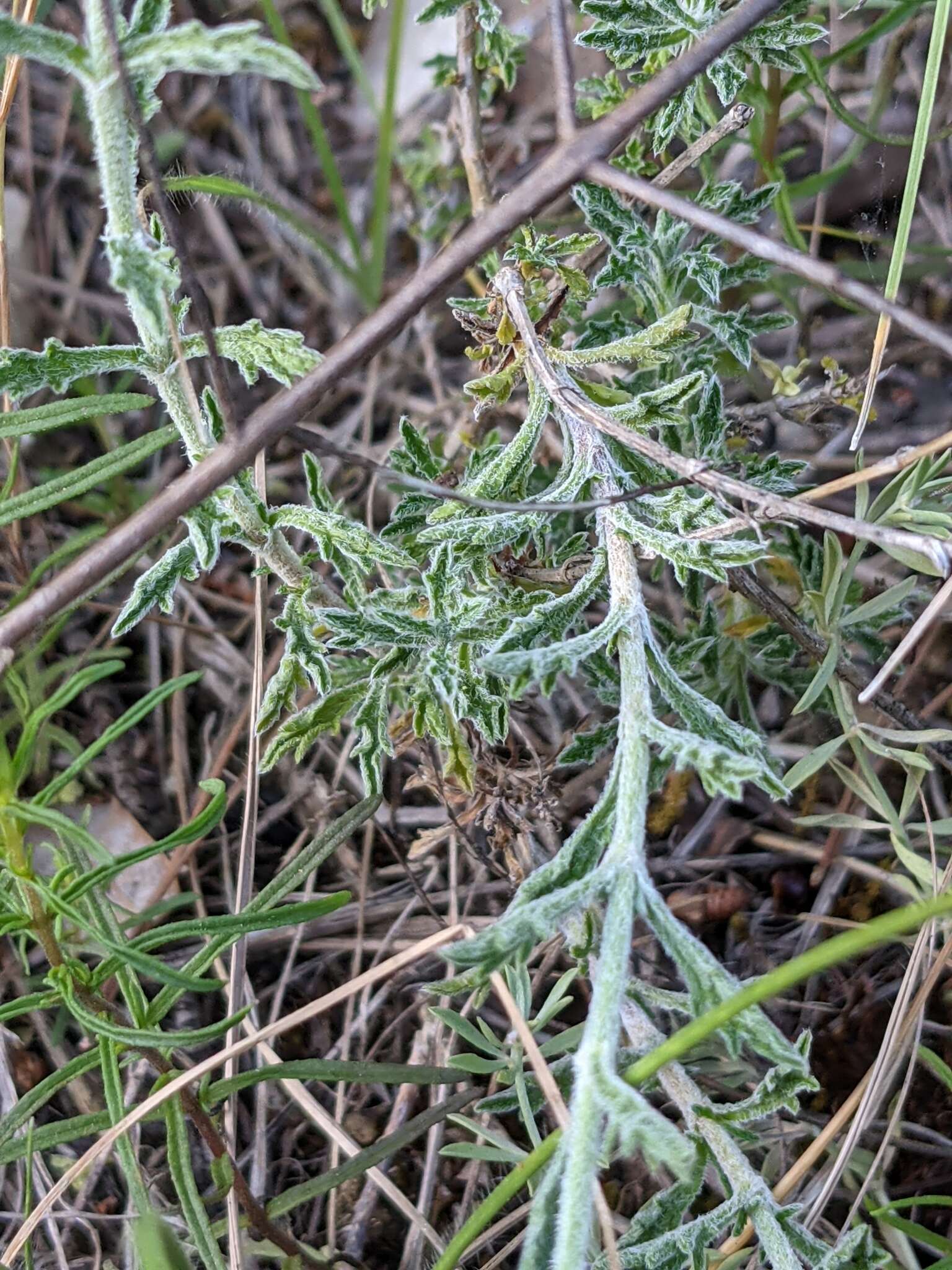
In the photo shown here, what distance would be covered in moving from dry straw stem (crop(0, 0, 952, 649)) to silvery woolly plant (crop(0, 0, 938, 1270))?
113 mm

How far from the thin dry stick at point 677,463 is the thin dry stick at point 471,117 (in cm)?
56

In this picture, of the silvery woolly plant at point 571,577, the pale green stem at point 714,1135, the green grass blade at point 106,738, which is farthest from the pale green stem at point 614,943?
the green grass blade at point 106,738

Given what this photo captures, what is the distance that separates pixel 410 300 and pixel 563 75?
0.46m

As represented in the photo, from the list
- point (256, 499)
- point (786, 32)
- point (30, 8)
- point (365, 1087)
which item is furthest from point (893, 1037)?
point (30, 8)

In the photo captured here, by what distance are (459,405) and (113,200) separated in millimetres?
1693

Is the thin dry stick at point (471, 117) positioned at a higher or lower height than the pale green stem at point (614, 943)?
higher

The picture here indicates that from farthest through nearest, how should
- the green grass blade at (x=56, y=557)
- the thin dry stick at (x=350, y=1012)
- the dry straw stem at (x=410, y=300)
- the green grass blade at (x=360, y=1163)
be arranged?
the green grass blade at (x=56, y=557) → the thin dry stick at (x=350, y=1012) → the green grass blade at (x=360, y=1163) → the dry straw stem at (x=410, y=300)

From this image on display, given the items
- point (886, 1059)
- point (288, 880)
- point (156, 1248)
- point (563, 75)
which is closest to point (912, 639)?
point (886, 1059)

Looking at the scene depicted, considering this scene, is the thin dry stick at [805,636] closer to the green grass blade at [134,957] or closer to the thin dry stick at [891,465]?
the thin dry stick at [891,465]

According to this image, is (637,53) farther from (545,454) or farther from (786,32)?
(545,454)

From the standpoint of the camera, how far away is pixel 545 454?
3000 millimetres

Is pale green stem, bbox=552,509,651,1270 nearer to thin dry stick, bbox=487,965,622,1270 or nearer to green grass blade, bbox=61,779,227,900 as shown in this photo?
thin dry stick, bbox=487,965,622,1270

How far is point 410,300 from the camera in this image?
5.40 feet

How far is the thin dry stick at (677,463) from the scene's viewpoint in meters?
1.51
